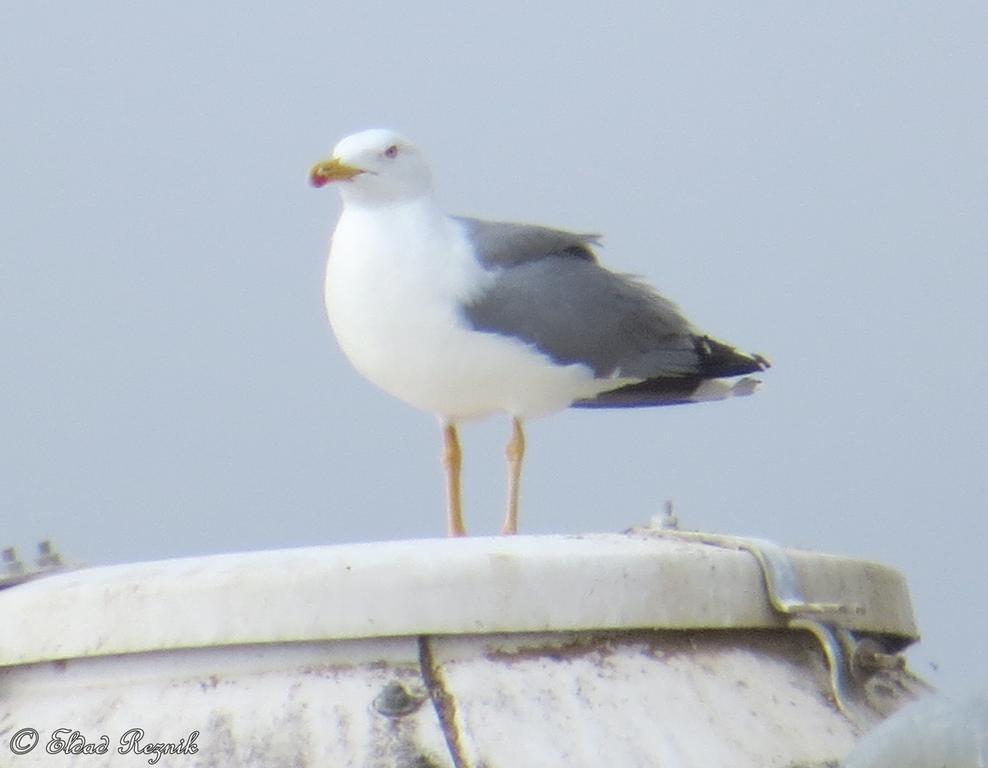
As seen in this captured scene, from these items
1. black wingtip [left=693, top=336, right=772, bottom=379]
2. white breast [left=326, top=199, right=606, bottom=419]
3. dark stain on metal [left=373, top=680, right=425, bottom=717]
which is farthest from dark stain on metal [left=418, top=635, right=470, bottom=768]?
black wingtip [left=693, top=336, right=772, bottom=379]

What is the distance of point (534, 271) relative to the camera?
3.28 meters

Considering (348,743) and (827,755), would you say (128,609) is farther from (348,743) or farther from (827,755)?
(827,755)

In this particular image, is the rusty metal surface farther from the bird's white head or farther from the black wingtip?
the black wingtip

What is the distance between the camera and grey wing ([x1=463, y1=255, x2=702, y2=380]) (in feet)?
10.3

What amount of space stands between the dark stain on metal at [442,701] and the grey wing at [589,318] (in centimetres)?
118

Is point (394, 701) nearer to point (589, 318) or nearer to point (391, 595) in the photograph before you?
point (391, 595)

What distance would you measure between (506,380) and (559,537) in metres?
1.04

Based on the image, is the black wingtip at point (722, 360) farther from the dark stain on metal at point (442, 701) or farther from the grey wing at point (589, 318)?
the dark stain on metal at point (442, 701)

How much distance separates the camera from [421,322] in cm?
299

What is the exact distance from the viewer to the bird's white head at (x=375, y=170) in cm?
317
